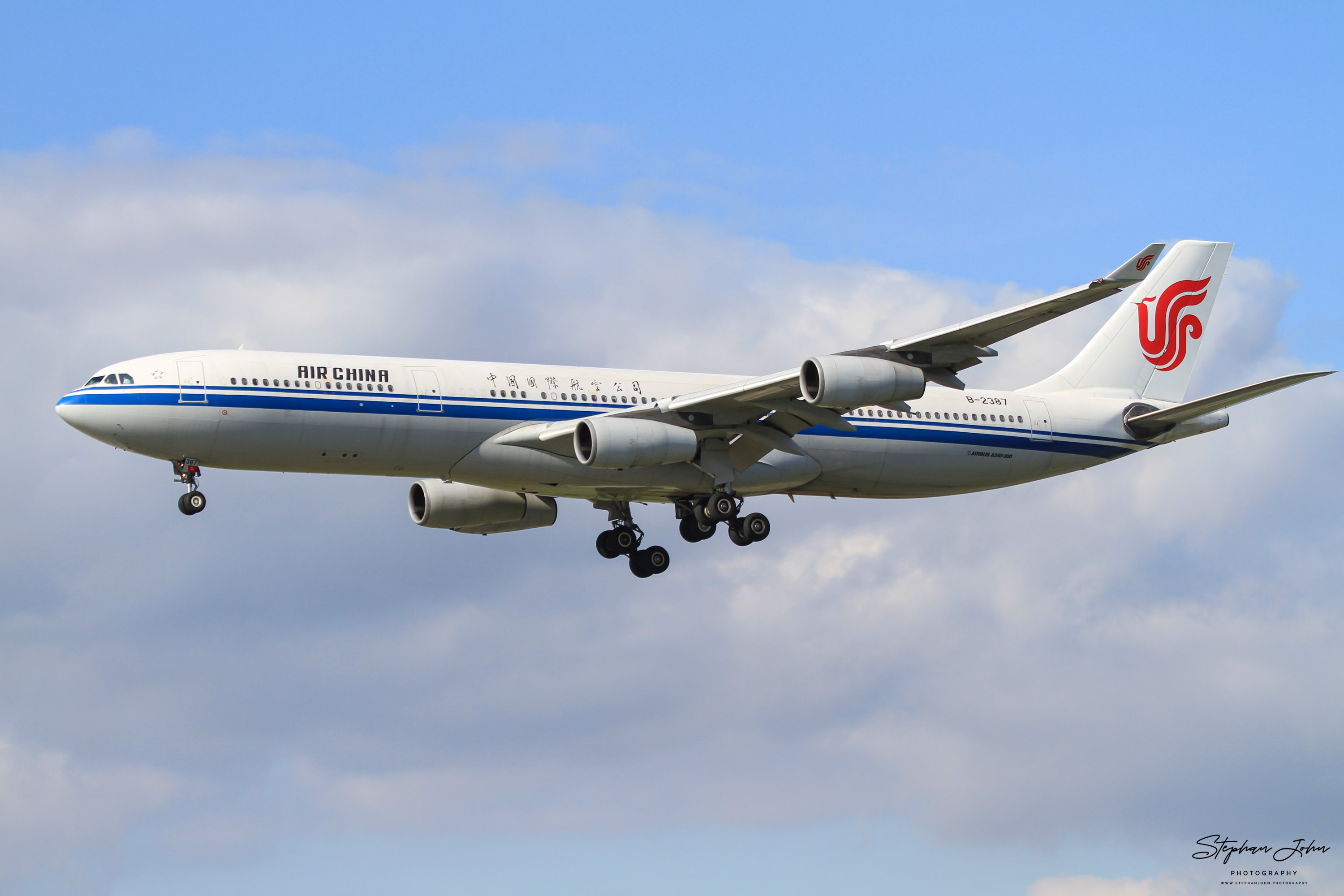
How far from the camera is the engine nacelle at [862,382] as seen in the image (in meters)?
43.1

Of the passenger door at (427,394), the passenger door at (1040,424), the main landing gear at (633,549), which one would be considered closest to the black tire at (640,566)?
the main landing gear at (633,549)

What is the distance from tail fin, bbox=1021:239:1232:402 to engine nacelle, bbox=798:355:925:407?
1456cm

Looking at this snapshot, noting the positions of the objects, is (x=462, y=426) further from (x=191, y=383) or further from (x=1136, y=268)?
(x=1136, y=268)

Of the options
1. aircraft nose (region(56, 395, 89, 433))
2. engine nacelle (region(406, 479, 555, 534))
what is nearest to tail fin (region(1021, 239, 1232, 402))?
engine nacelle (region(406, 479, 555, 534))

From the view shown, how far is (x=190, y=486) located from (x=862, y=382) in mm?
19352

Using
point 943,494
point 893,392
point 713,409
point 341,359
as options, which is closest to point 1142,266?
point 893,392

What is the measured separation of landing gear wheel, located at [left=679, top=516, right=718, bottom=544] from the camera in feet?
169

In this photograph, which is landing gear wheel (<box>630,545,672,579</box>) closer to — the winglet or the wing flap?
the wing flap

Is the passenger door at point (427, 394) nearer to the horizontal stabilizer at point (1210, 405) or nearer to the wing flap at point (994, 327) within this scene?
the wing flap at point (994, 327)

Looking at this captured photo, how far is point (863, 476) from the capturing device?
52281 mm

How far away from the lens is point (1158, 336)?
192ft

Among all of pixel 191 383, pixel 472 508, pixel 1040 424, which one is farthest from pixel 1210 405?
pixel 191 383

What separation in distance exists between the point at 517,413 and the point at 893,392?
448 inches

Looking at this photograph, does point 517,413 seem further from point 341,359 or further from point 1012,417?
point 1012,417
